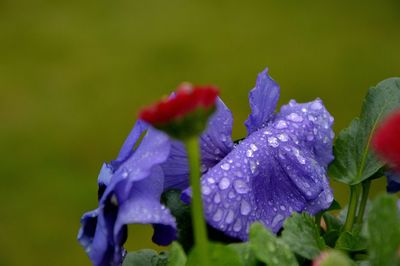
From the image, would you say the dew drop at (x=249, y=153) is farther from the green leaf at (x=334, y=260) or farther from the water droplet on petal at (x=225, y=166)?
the green leaf at (x=334, y=260)

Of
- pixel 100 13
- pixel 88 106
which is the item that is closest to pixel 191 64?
pixel 88 106

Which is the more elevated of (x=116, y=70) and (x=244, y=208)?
(x=116, y=70)

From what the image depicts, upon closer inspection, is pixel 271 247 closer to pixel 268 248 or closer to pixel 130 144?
pixel 268 248

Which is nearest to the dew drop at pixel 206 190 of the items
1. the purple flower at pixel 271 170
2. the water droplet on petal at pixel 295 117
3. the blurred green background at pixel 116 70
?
the purple flower at pixel 271 170

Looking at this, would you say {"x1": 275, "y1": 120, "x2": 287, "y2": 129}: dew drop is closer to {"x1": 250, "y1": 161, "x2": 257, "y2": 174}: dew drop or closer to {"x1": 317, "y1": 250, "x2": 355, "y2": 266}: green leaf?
{"x1": 250, "y1": 161, "x2": 257, "y2": 174}: dew drop

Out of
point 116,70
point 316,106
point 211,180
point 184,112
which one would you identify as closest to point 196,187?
point 184,112

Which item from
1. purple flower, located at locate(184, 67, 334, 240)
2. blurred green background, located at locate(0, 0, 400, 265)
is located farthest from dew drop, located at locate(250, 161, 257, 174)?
blurred green background, located at locate(0, 0, 400, 265)

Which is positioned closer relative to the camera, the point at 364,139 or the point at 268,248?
the point at 268,248
